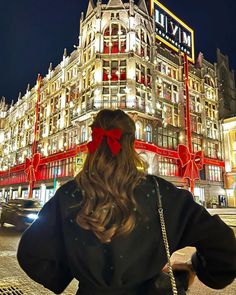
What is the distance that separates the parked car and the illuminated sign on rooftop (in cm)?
3321

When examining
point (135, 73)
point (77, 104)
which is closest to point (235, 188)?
point (135, 73)

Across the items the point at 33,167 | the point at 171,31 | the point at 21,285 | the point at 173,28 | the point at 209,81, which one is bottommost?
the point at 21,285

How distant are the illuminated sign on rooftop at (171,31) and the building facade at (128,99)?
5.47 feet

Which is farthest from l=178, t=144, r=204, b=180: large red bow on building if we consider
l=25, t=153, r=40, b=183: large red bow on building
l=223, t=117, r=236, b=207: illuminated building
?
l=25, t=153, r=40, b=183: large red bow on building

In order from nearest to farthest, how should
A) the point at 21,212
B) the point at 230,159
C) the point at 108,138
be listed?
1. the point at 108,138
2. the point at 21,212
3. the point at 230,159

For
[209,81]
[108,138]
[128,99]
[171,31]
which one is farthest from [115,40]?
[108,138]

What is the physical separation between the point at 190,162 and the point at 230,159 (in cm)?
1326

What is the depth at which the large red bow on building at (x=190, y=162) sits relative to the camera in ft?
96.2

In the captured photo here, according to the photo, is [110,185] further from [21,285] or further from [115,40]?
[115,40]

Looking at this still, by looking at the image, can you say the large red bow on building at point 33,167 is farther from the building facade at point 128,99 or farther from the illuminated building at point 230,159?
the illuminated building at point 230,159

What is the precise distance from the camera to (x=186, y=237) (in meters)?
1.53

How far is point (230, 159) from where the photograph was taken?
130 feet

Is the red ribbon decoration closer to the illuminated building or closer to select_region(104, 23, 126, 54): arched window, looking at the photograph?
select_region(104, 23, 126, 54): arched window

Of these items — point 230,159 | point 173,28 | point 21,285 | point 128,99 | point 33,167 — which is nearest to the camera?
point 21,285
